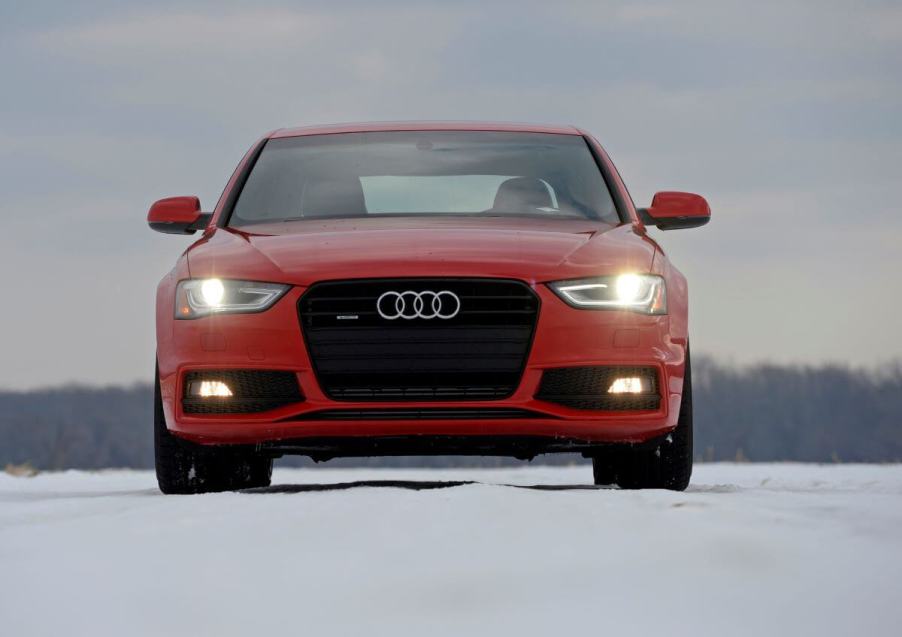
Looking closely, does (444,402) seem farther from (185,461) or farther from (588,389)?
(185,461)

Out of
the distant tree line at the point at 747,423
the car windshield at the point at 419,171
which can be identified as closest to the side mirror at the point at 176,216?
the car windshield at the point at 419,171

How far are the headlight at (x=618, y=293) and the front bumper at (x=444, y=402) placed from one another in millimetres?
34

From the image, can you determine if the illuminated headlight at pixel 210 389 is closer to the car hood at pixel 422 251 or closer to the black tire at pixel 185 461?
the black tire at pixel 185 461

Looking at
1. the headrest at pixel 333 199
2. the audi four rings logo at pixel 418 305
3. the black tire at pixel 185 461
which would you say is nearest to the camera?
the audi four rings logo at pixel 418 305

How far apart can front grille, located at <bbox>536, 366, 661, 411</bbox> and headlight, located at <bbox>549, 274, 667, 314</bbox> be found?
0.25 meters

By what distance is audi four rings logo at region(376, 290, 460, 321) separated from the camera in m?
5.98

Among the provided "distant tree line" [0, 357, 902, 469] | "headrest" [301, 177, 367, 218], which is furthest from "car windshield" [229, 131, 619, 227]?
"distant tree line" [0, 357, 902, 469]

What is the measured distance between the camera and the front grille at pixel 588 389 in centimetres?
606

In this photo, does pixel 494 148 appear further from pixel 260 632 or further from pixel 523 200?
pixel 260 632

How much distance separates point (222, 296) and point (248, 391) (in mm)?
403

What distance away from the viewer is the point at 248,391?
6156 mm

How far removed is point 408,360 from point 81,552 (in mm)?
2033

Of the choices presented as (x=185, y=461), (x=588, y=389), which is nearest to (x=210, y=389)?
(x=185, y=461)

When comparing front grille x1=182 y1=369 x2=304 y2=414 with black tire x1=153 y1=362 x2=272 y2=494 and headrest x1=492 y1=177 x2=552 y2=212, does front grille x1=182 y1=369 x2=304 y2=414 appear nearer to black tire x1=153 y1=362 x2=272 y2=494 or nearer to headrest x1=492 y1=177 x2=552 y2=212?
black tire x1=153 y1=362 x2=272 y2=494
